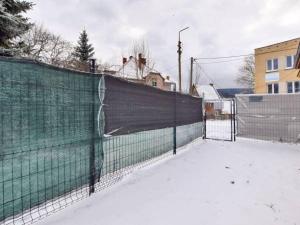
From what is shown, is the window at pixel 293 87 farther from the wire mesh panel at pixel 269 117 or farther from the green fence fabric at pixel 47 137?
the green fence fabric at pixel 47 137

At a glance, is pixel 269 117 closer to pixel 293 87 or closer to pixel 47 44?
pixel 293 87

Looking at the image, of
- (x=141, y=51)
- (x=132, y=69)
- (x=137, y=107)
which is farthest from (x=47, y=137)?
(x=132, y=69)

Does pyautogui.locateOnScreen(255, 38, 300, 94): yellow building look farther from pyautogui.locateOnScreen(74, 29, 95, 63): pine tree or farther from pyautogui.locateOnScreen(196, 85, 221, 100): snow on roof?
pyautogui.locateOnScreen(196, 85, 221, 100): snow on roof

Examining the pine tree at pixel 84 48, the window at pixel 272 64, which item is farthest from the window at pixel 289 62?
the pine tree at pixel 84 48

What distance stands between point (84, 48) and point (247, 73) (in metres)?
25.5

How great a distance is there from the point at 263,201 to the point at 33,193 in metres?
2.91

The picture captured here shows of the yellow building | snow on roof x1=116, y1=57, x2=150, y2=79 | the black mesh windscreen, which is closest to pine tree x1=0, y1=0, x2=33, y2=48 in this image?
the black mesh windscreen

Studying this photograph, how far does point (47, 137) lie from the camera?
9.84 ft

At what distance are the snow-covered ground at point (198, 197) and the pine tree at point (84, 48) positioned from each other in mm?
26315

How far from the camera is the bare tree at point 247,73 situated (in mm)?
40284

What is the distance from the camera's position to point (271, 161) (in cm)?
627

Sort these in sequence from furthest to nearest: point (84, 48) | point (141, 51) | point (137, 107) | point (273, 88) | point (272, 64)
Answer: point (84, 48) < point (141, 51) < point (273, 88) < point (272, 64) < point (137, 107)

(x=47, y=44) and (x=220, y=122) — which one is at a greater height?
(x=47, y=44)

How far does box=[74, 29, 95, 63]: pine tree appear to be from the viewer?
98.2 feet
